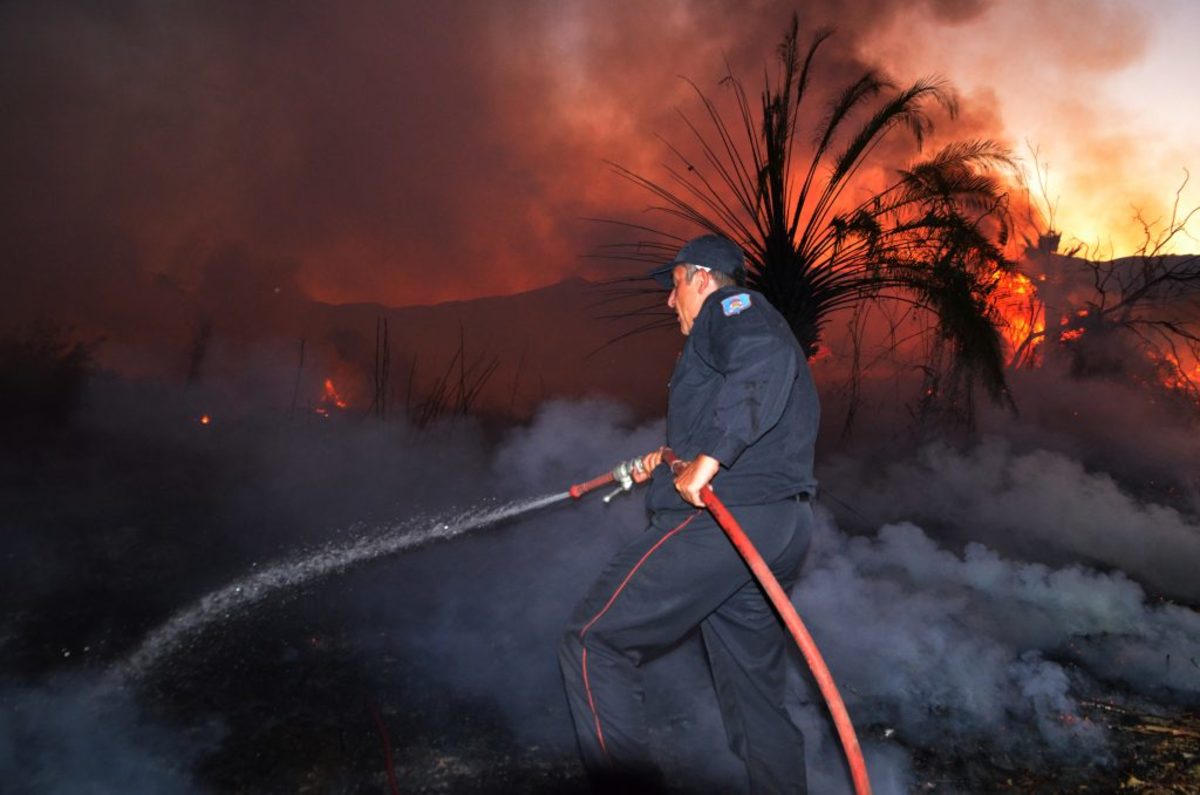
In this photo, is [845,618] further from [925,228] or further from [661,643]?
[925,228]

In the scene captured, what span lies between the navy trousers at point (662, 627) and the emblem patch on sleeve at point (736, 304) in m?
0.69

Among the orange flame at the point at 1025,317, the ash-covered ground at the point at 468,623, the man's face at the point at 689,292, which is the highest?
the orange flame at the point at 1025,317

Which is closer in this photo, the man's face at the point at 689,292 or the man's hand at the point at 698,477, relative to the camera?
the man's hand at the point at 698,477

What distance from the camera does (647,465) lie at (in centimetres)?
309

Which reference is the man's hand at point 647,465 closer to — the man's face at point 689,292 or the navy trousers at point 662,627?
the navy trousers at point 662,627

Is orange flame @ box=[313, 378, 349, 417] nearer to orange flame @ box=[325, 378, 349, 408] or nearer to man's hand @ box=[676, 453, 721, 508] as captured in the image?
orange flame @ box=[325, 378, 349, 408]

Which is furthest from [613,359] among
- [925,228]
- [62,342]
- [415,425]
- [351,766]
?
[351,766]

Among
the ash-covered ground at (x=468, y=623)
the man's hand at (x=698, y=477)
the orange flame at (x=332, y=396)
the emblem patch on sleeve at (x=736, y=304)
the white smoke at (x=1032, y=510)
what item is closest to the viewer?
the man's hand at (x=698, y=477)

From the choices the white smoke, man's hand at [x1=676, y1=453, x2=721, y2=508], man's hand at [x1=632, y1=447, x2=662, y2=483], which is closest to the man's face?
man's hand at [x1=632, y1=447, x2=662, y2=483]

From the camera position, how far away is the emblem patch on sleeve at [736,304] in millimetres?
2584

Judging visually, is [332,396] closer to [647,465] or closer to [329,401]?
[329,401]

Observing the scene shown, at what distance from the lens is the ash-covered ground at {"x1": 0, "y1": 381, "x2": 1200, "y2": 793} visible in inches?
125

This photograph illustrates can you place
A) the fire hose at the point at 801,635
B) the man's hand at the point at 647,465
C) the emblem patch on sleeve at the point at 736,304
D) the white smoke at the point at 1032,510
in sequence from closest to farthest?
the fire hose at the point at 801,635 → the emblem patch on sleeve at the point at 736,304 → the man's hand at the point at 647,465 → the white smoke at the point at 1032,510

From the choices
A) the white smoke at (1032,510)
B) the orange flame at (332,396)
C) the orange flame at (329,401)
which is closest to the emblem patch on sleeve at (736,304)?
the white smoke at (1032,510)
